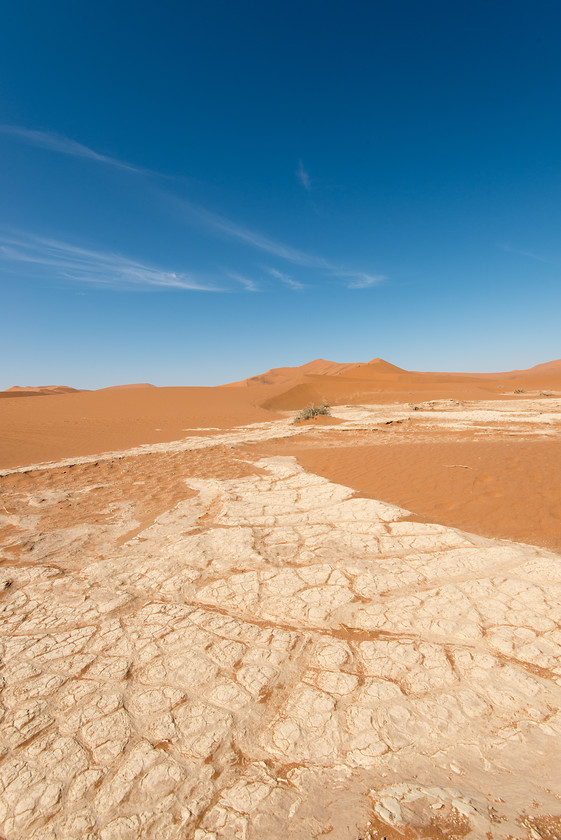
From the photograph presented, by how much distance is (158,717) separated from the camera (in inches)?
71.7

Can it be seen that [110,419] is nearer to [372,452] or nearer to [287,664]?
[372,452]

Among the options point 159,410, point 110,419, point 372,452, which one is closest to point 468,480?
point 372,452

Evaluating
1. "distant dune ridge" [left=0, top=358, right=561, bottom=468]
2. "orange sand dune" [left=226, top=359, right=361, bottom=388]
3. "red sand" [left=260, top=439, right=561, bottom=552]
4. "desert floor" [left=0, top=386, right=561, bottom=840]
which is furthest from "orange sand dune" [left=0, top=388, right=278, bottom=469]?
"orange sand dune" [left=226, top=359, right=361, bottom=388]

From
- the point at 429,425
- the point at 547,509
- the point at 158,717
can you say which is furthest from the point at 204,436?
the point at 158,717

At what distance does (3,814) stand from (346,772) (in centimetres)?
130

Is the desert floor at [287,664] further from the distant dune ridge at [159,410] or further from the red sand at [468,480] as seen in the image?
the distant dune ridge at [159,410]

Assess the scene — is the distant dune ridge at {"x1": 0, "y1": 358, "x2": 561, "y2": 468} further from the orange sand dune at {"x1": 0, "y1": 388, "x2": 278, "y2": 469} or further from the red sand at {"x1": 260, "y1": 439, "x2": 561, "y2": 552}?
the red sand at {"x1": 260, "y1": 439, "x2": 561, "y2": 552}

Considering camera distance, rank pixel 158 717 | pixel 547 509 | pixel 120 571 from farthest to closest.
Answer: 1. pixel 547 509
2. pixel 120 571
3. pixel 158 717

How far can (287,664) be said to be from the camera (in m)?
2.16

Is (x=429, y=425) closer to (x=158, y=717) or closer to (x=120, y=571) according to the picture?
(x=120, y=571)

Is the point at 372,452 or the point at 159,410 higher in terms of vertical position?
the point at 159,410

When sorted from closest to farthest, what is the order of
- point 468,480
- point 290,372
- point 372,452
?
point 468,480
point 372,452
point 290,372

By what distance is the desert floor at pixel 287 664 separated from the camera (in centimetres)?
142

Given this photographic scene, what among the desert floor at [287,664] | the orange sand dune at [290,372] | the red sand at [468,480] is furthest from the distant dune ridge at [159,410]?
the orange sand dune at [290,372]
